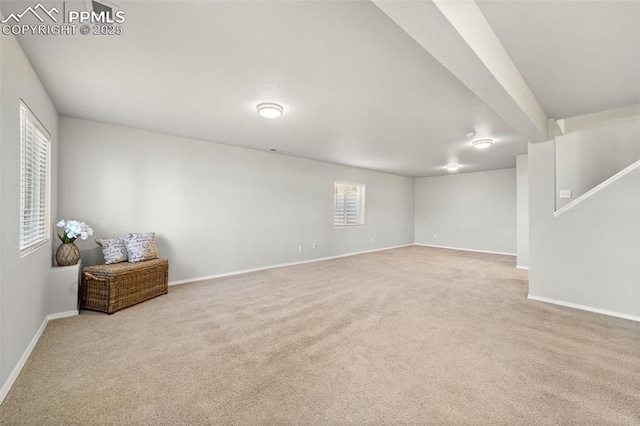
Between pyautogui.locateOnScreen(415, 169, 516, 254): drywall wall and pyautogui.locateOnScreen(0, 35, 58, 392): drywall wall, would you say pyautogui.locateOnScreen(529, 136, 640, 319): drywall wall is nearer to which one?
pyautogui.locateOnScreen(415, 169, 516, 254): drywall wall

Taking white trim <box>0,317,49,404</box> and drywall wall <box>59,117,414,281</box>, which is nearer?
white trim <box>0,317,49,404</box>

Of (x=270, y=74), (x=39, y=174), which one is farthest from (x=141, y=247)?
(x=270, y=74)

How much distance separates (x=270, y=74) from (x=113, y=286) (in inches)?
117

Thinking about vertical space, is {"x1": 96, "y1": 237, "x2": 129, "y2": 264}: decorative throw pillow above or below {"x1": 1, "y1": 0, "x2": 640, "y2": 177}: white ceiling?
below

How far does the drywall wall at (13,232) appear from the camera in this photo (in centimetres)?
174

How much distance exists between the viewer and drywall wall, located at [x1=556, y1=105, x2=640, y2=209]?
3.40 meters

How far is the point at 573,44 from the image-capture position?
76.5 inches

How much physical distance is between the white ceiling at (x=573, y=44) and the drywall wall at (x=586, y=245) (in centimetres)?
106

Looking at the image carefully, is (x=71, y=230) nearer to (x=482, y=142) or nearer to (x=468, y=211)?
(x=482, y=142)

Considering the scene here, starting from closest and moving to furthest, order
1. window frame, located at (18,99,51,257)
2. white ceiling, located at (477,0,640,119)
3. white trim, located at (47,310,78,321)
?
white ceiling, located at (477,0,640,119) → window frame, located at (18,99,51,257) → white trim, located at (47,310,78,321)

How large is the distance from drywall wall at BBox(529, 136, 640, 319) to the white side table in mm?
5834

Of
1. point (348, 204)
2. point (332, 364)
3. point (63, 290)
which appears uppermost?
point (348, 204)

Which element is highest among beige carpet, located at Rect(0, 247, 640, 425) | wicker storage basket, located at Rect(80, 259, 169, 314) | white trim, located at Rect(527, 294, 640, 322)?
wicker storage basket, located at Rect(80, 259, 169, 314)

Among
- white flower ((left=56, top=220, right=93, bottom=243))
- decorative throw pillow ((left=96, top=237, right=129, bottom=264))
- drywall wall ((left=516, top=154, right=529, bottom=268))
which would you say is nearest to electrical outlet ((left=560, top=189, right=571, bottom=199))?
drywall wall ((left=516, top=154, right=529, bottom=268))
